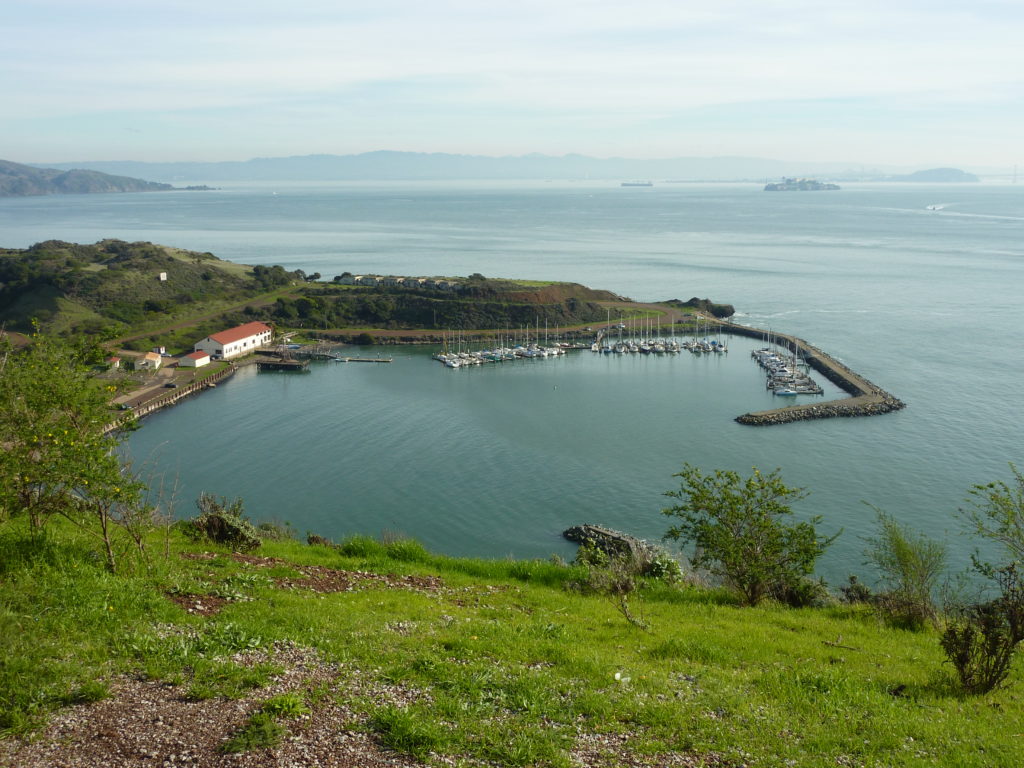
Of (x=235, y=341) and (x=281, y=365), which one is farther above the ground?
(x=235, y=341)

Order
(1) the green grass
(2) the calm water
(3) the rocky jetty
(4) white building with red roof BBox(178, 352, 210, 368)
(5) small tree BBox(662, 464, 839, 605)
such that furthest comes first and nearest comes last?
Result: (4) white building with red roof BBox(178, 352, 210, 368), (2) the calm water, (3) the rocky jetty, (5) small tree BBox(662, 464, 839, 605), (1) the green grass

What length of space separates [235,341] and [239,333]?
4.04 ft

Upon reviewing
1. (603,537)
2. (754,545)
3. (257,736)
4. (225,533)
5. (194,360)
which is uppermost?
(257,736)

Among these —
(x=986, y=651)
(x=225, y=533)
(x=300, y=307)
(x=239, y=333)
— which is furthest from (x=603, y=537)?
(x=300, y=307)

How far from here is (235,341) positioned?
45469 millimetres

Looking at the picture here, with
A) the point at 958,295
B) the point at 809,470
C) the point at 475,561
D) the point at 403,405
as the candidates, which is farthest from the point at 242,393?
the point at 958,295

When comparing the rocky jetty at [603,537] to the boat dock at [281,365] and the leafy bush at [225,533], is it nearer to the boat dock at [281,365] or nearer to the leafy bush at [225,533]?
the leafy bush at [225,533]

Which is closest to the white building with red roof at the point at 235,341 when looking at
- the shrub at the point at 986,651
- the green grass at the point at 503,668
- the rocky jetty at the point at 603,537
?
the rocky jetty at the point at 603,537

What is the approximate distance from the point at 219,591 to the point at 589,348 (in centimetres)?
4264

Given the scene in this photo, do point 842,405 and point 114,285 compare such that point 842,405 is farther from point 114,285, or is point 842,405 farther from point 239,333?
point 114,285

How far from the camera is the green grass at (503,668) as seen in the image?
528 cm

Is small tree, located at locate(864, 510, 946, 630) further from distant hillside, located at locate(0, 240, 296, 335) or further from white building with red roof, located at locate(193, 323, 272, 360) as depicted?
distant hillside, located at locate(0, 240, 296, 335)

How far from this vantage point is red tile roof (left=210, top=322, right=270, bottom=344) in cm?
4504

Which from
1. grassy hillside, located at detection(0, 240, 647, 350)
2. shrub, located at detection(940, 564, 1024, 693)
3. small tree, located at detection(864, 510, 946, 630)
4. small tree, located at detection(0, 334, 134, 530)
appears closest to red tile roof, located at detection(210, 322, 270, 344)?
grassy hillside, located at detection(0, 240, 647, 350)
